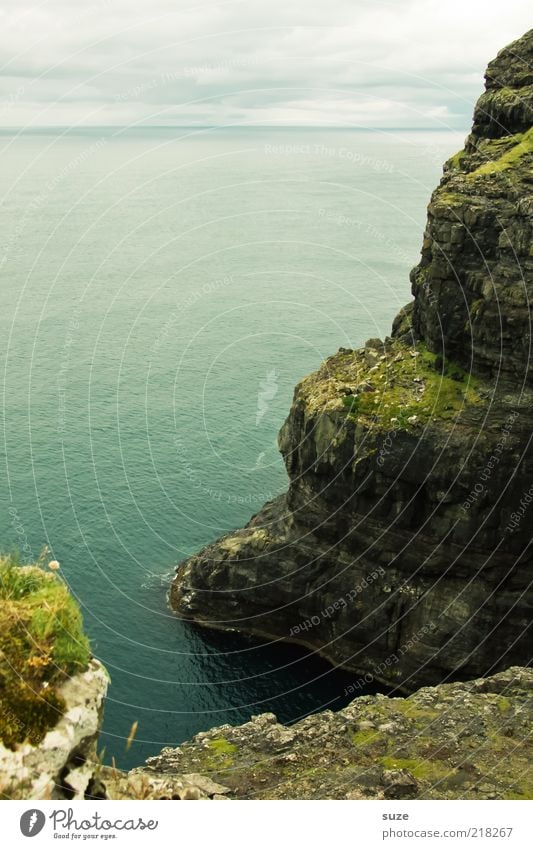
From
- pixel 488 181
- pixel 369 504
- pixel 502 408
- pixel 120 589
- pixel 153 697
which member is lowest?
pixel 153 697

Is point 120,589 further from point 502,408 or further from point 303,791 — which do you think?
point 303,791

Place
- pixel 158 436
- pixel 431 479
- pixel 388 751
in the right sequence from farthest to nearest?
1. pixel 158 436
2. pixel 431 479
3. pixel 388 751

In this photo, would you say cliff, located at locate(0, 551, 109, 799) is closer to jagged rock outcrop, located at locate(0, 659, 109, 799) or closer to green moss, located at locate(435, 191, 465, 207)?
jagged rock outcrop, located at locate(0, 659, 109, 799)

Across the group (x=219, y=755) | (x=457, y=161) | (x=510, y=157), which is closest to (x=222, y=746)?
(x=219, y=755)

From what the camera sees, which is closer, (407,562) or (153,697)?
(153,697)

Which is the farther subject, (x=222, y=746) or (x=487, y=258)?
(x=487, y=258)

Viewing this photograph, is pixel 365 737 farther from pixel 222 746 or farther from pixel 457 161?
pixel 457 161

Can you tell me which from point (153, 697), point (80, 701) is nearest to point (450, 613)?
point (153, 697)
